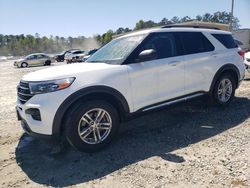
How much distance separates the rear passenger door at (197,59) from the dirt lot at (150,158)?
72cm

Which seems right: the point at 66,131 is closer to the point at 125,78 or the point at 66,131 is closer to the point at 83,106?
the point at 83,106

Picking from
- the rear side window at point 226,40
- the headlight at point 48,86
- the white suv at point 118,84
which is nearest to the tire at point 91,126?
the white suv at point 118,84

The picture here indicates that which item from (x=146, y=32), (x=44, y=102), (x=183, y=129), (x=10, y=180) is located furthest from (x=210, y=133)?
(x=10, y=180)

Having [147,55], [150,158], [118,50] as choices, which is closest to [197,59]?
[147,55]

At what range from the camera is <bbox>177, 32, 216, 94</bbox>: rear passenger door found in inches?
205

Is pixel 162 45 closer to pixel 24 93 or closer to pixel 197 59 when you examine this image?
Answer: pixel 197 59

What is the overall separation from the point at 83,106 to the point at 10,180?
4.52 feet

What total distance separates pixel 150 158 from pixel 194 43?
2678 mm

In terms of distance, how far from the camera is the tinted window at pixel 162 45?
480cm

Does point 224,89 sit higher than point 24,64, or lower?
lower

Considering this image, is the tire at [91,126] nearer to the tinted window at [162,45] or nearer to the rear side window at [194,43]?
the tinted window at [162,45]

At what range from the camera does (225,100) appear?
20.3ft

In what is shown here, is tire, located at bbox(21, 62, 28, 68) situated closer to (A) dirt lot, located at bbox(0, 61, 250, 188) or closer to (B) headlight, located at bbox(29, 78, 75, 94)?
(A) dirt lot, located at bbox(0, 61, 250, 188)

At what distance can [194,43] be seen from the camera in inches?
214
